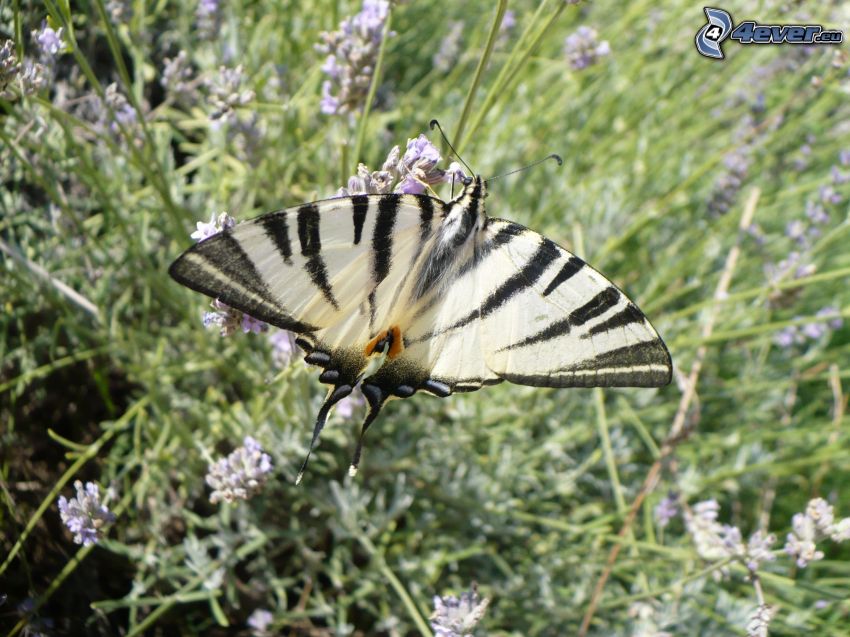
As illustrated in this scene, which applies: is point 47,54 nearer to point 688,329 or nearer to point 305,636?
point 305,636

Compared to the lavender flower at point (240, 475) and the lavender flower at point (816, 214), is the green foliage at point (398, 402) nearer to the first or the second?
the lavender flower at point (816, 214)

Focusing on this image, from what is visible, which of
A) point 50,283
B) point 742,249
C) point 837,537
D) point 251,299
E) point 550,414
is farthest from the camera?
point 742,249

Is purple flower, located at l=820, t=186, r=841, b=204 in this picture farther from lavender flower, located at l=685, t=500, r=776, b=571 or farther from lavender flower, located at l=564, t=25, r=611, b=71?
lavender flower, located at l=685, t=500, r=776, b=571

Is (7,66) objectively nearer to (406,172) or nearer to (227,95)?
A: (227,95)

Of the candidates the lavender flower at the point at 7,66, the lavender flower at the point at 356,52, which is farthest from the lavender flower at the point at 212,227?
the lavender flower at the point at 356,52

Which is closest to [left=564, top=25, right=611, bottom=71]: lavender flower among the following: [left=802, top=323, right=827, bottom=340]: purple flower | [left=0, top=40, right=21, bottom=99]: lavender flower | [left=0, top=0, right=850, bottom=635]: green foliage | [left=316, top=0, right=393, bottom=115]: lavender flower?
[left=0, top=0, right=850, bottom=635]: green foliage

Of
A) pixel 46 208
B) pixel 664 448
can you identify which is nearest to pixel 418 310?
pixel 664 448
